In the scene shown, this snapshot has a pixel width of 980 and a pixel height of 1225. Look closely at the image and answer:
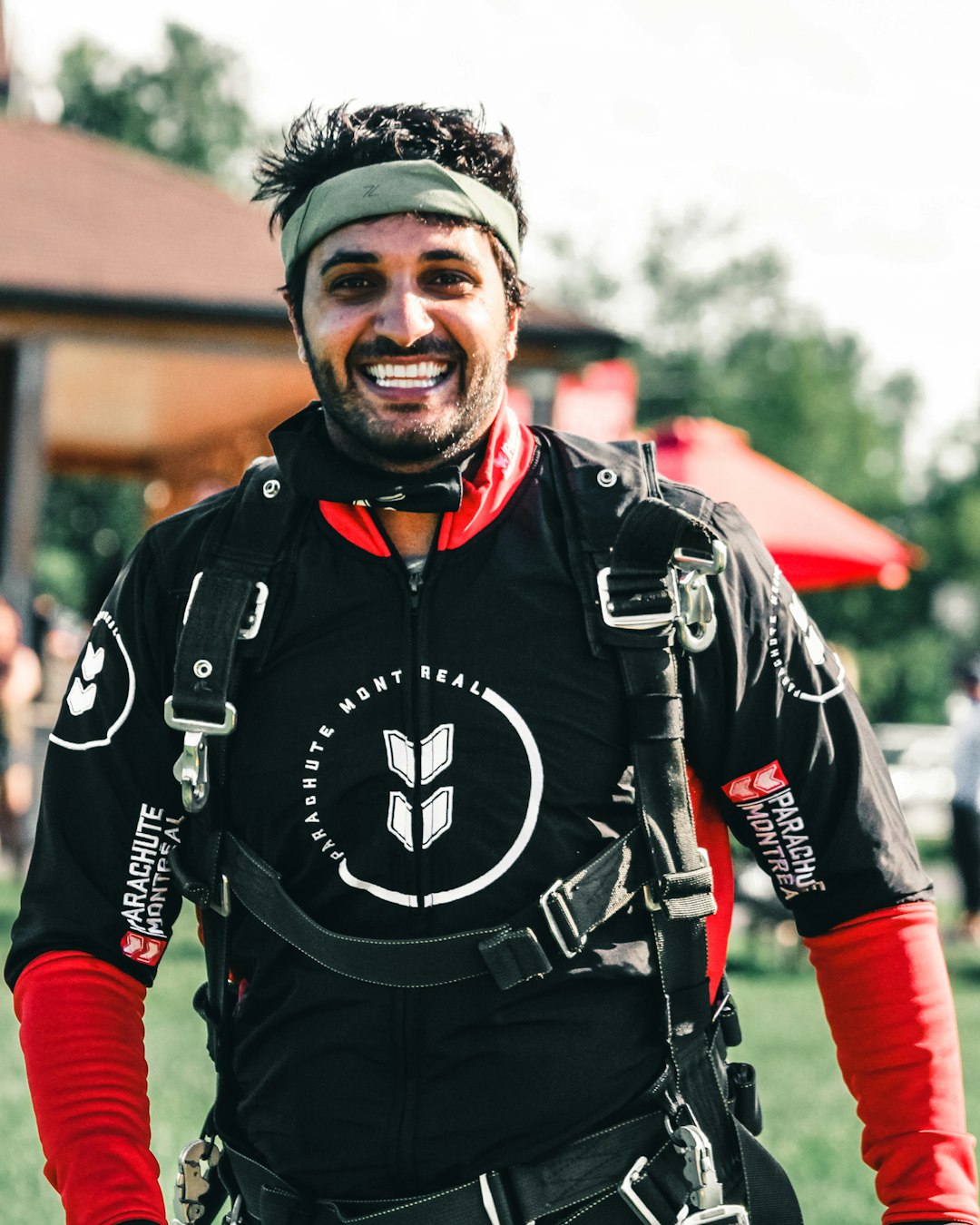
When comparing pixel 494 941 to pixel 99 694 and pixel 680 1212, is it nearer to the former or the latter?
pixel 680 1212

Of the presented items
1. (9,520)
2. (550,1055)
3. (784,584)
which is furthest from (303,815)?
(9,520)

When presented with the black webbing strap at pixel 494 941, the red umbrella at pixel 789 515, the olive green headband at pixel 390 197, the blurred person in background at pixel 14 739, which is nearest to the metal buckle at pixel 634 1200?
the black webbing strap at pixel 494 941

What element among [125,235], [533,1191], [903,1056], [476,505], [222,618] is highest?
[125,235]

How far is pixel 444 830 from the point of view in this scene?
6.41 feet

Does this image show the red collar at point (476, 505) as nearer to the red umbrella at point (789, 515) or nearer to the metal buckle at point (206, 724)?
the metal buckle at point (206, 724)

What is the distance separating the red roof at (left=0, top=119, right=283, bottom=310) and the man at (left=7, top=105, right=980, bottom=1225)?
9.15 m

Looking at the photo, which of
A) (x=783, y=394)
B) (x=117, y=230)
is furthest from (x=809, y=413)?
(x=117, y=230)

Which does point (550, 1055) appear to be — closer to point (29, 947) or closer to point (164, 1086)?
point (29, 947)

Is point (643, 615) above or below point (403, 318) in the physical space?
below

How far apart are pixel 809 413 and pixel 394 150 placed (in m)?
61.5

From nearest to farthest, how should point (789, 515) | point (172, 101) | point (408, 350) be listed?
point (408, 350), point (789, 515), point (172, 101)

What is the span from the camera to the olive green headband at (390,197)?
2121mm

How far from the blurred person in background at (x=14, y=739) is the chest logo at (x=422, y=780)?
25.7ft

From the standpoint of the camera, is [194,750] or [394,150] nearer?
[194,750]
